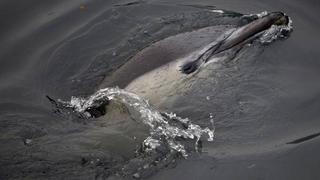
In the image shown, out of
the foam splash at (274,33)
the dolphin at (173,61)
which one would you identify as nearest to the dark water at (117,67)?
the foam splash at (274,33)

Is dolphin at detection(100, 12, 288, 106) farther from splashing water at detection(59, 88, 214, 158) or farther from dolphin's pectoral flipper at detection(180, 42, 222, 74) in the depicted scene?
splashing water at detection(59, 88, 214, 158)

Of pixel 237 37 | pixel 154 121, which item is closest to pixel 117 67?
pixel 154 121

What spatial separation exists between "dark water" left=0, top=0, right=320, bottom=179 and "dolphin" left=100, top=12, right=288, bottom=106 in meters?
0.19

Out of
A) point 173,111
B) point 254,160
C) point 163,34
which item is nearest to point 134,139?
point 173,111

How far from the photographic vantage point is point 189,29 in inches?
236

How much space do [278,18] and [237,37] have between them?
56 centimetres

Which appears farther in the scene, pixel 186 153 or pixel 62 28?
pixel 62 28

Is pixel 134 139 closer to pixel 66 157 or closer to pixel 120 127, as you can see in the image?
pixel 120 127

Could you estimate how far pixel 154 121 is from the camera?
15.4 feet

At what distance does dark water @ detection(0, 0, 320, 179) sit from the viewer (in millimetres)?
4184

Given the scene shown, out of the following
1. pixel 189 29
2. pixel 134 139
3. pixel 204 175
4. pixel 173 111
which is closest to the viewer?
pixel 204 175

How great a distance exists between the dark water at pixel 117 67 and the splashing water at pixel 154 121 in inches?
5.2

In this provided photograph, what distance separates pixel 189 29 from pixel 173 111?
1466 millimetres

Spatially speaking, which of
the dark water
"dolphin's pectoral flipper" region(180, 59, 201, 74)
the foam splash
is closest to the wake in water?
the dark water
